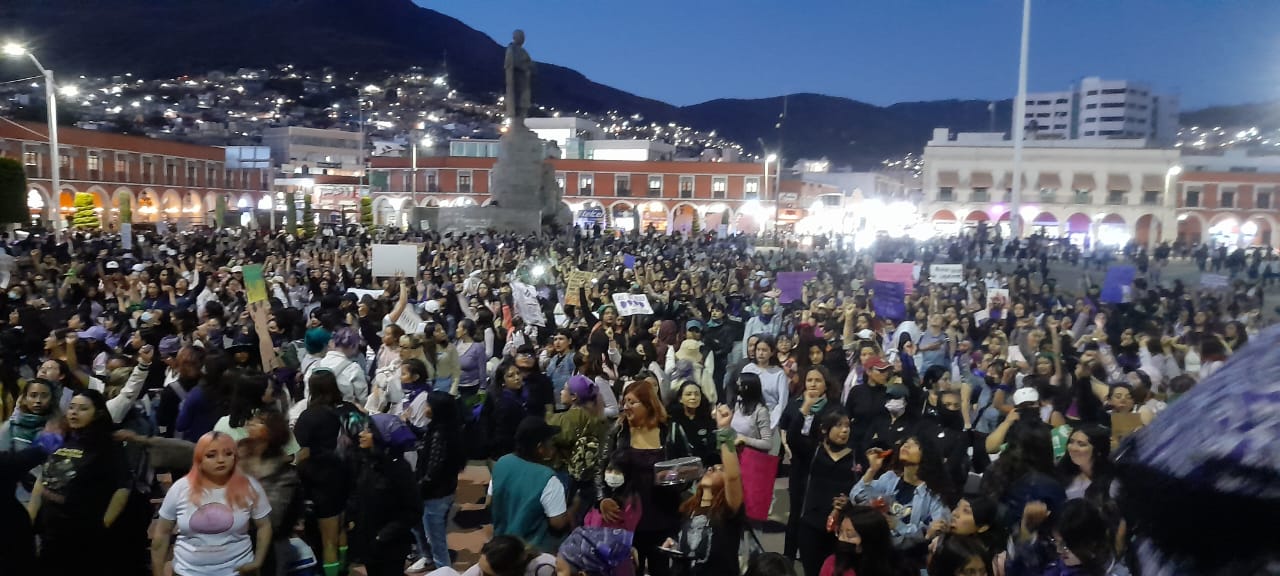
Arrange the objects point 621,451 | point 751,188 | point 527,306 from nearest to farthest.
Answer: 1. point 621,451
2. point 527,306
3. point 751,188

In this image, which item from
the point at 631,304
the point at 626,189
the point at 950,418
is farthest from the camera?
the point at 626,189

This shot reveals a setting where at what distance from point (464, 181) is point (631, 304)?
5037 centimetres

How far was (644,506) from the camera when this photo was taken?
4.45 meters

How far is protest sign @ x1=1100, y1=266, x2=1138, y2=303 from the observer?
40.3 feet

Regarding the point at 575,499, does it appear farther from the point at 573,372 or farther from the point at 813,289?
the point at 813,289

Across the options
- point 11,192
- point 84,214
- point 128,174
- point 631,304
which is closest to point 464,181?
point 128,174

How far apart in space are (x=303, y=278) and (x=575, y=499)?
35.3 feet

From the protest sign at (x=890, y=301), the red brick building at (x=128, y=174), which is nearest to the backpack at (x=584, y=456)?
the protest sign at (x=890, y=301)

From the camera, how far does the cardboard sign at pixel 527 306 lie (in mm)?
10242

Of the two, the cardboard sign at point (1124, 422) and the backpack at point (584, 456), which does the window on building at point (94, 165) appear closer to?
the backpack at point (584, 456)

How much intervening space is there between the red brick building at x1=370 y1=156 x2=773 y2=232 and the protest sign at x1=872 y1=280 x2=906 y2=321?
4253 centimetres

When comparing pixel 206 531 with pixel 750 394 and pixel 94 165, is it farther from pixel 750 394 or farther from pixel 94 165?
pixel 94 165

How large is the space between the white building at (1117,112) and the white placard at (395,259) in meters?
96.6

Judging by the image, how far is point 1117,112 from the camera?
325ft
